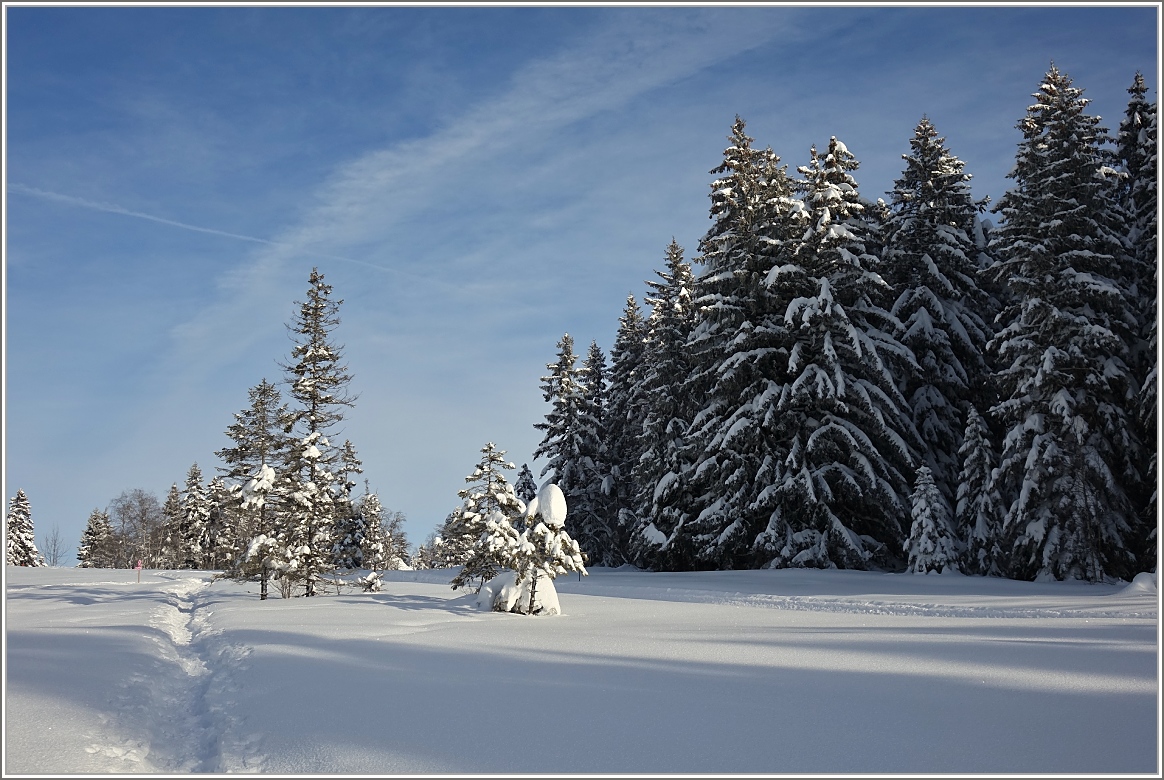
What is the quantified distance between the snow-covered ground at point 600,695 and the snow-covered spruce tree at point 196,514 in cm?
5841

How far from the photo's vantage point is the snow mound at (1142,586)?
1535cm

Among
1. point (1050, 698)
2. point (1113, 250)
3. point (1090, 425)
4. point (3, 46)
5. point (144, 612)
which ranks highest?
point (1113, 250)

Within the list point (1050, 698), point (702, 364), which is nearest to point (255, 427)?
point (702, 364)

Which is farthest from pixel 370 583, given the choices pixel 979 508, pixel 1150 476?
pixel 1150 476

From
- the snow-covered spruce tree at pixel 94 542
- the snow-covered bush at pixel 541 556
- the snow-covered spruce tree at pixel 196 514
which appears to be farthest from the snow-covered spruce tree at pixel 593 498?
the snow-covered spruce tree at pixel 94 542

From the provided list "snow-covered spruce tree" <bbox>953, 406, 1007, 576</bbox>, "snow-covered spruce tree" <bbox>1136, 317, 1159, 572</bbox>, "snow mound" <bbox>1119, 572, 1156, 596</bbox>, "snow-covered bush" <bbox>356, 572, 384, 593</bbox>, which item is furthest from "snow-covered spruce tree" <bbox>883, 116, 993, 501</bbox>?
"snow-covered bush" <bbox>356, 572, 384, 593</bbox>

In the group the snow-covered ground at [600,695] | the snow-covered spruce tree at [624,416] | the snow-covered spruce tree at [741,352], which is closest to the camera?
the snow-covered ground at [600,695]

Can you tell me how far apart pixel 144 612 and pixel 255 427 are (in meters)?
31.1

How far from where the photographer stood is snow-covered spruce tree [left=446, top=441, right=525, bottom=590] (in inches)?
653

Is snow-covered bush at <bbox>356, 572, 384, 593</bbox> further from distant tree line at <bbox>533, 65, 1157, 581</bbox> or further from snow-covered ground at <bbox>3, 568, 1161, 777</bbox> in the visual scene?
distant tree line at <bbox>533, 65, 1157, 581</bbox>

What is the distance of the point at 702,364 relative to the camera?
29844 mm

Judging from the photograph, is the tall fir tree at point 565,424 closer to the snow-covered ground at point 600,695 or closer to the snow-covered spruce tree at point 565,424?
the snow-covered spruce tree at point 565,424

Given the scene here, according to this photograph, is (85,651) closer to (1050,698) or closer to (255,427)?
(1050,698)

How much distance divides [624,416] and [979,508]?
827 inches
